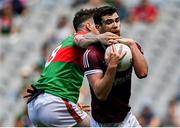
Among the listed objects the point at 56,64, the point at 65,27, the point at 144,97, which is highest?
the point at 56,64

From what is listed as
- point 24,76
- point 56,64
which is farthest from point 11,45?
point 56,64

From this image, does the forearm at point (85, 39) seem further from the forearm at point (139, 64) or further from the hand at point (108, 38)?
the forearm at point (139, 64)

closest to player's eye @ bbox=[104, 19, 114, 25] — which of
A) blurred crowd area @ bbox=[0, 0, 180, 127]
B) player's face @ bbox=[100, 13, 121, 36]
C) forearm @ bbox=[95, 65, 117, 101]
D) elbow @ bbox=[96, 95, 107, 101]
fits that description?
player's face @ bbox=[100, 13, 121, 36]

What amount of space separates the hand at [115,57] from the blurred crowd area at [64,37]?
6.76 metres

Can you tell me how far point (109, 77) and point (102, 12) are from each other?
2.34 ft

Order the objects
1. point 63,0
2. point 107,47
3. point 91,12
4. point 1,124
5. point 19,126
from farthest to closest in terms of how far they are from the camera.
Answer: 1. point 63,0
2. point 1,124
3. point 19,126
4. point 91,12
5. point 107,47

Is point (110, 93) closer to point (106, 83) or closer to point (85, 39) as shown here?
point (106, 83)

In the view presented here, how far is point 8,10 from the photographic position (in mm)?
18109

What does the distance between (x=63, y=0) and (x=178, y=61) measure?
3223mm

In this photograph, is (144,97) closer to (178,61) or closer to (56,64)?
(178,61)

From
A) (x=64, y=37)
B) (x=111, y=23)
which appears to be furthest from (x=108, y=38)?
(x=64, y=37)

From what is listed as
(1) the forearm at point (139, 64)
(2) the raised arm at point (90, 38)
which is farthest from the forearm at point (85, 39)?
(1) the forearm at point (139, 64)

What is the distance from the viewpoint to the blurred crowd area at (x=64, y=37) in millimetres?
15625

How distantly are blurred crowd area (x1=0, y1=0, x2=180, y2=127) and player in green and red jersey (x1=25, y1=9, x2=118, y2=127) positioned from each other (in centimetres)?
557
